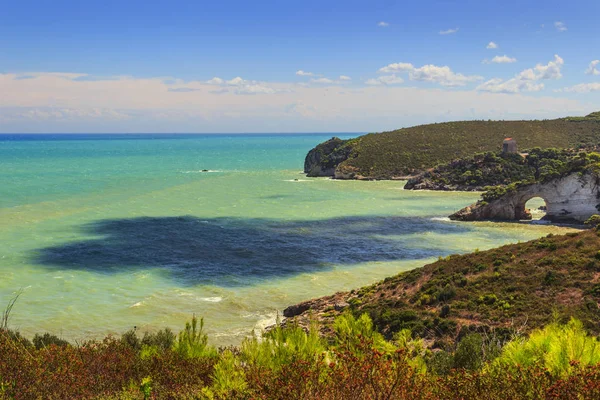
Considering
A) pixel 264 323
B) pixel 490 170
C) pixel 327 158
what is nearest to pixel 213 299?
pixel 264 323

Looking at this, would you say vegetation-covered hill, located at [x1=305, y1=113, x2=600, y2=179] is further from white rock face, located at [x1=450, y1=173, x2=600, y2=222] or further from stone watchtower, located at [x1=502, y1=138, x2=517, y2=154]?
white rock face, located at [x1=450, y1=173, x2=600, y2=222]

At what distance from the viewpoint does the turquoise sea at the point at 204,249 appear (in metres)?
41.3

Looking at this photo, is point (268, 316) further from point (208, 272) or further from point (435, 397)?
point (435, 397)

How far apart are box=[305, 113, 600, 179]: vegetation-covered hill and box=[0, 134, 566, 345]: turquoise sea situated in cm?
4188

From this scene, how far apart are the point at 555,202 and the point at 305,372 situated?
7768 centimetres

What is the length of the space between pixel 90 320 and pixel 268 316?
12607 millimetres

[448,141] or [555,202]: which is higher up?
[448,141]

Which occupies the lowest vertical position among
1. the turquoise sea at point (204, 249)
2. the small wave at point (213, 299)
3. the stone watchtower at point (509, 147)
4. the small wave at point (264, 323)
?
the small wave at point (264, 323)

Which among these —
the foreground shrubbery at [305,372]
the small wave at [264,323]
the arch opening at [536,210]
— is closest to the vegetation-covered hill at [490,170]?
the arch opening at [536,210]

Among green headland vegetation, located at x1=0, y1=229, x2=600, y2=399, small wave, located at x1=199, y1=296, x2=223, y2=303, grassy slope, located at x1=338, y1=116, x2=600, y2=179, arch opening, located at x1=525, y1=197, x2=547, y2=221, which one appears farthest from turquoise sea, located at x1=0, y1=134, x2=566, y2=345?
grassy slope, located at x1=338, y1=116, x2=600, y2=179

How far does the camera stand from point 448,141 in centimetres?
17725

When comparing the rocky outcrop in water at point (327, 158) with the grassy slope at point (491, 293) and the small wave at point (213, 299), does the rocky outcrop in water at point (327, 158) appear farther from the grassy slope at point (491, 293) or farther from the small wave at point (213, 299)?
the small wave at point (213, 299)

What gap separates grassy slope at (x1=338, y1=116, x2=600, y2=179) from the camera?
521 feet

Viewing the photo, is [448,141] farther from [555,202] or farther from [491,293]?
[491,293]
